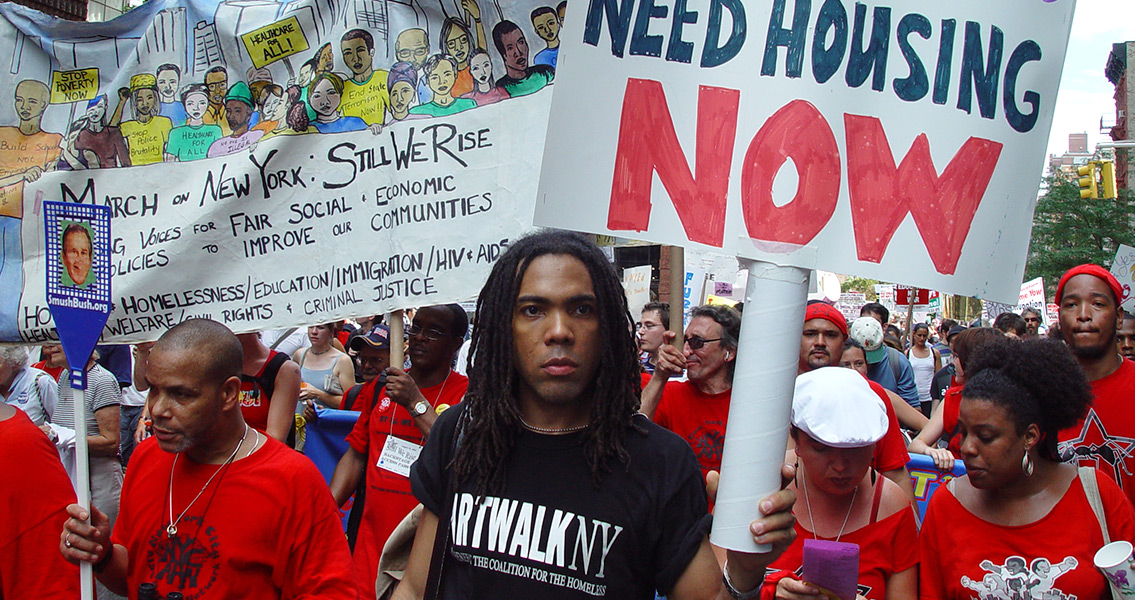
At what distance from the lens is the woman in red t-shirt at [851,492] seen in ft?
8.69

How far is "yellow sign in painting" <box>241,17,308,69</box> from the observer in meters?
4.04

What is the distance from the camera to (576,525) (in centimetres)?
185

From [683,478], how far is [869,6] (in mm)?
1041

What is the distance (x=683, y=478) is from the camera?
6.28 feet

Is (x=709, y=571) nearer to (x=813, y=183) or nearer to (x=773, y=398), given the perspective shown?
(x=773, y=398)

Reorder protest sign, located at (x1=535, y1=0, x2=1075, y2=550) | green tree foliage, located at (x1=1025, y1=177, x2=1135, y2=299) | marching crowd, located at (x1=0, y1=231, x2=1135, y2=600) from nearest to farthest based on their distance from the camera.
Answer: protest sign, located at (x1=535, y1=0, x2=1075, y2=550) < marching crowd, located at (x1=0, y1=231, x2=1135, y2=600) < green tree foliage, located at (x1=1025, y1=177, x2=1135, y2=299)

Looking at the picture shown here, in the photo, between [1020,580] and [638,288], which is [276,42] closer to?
[1020,580]

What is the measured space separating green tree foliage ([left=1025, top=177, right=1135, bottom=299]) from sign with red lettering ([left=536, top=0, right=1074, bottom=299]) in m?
35.0

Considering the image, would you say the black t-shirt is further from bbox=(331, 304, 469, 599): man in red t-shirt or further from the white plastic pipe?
bbox=(331, 304, 469, 599): man in red t-shirt

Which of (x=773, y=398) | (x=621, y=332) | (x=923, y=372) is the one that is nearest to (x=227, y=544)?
(x=621, y=332)

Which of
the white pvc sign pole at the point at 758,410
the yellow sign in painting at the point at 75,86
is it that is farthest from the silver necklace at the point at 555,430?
the yellow sign in painting at the point at 75,86

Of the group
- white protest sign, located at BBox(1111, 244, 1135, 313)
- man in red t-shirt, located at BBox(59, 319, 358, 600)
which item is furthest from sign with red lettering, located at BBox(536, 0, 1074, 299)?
white protest sign, located at BBox(1111, 244, 1135, 313)

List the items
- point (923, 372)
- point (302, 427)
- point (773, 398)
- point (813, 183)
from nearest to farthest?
1. point (773, 398)
2. point (813, 183)
3. point (302, 427)
4. point (923, 372)

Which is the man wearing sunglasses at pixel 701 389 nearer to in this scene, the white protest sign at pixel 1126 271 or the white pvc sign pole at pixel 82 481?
the white pvc sign pole at pixel 82 481
